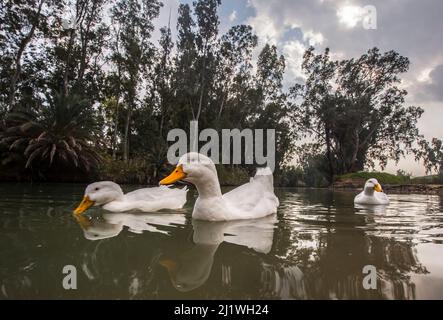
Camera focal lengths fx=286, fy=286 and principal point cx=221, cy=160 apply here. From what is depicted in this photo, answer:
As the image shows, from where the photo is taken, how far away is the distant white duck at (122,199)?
3.67 meters

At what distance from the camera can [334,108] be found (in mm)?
24922

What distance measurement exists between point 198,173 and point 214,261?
1.54 m

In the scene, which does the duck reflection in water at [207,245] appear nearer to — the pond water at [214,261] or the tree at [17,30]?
the pond water at [214,261]

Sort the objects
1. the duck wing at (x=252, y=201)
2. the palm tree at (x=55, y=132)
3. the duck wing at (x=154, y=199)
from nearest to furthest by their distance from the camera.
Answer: the duck wing at (x=252, y=201) < the duck wing at (x=154, y=199) < the palm tree at (x=55, y=132)

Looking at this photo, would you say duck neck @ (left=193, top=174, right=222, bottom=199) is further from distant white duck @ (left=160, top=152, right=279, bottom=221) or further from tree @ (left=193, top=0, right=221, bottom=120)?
tree @ (left=193, top=0, right=221, bottom=120)

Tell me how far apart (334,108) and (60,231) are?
84.1 feet

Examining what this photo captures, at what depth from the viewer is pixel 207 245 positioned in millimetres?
2088

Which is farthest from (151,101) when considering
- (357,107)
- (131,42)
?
(357,107)

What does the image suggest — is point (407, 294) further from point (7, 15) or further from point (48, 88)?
point (48, 88)

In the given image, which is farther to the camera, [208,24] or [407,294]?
[208,24]

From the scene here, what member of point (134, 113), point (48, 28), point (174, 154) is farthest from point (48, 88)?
point (174, 154)

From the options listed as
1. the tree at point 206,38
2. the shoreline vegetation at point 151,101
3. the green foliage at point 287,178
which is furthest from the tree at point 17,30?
the green foliage at point 287,178

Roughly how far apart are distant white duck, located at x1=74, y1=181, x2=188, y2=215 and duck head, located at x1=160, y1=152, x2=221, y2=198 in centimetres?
105

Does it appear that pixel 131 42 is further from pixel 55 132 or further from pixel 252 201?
pixel 252 201
